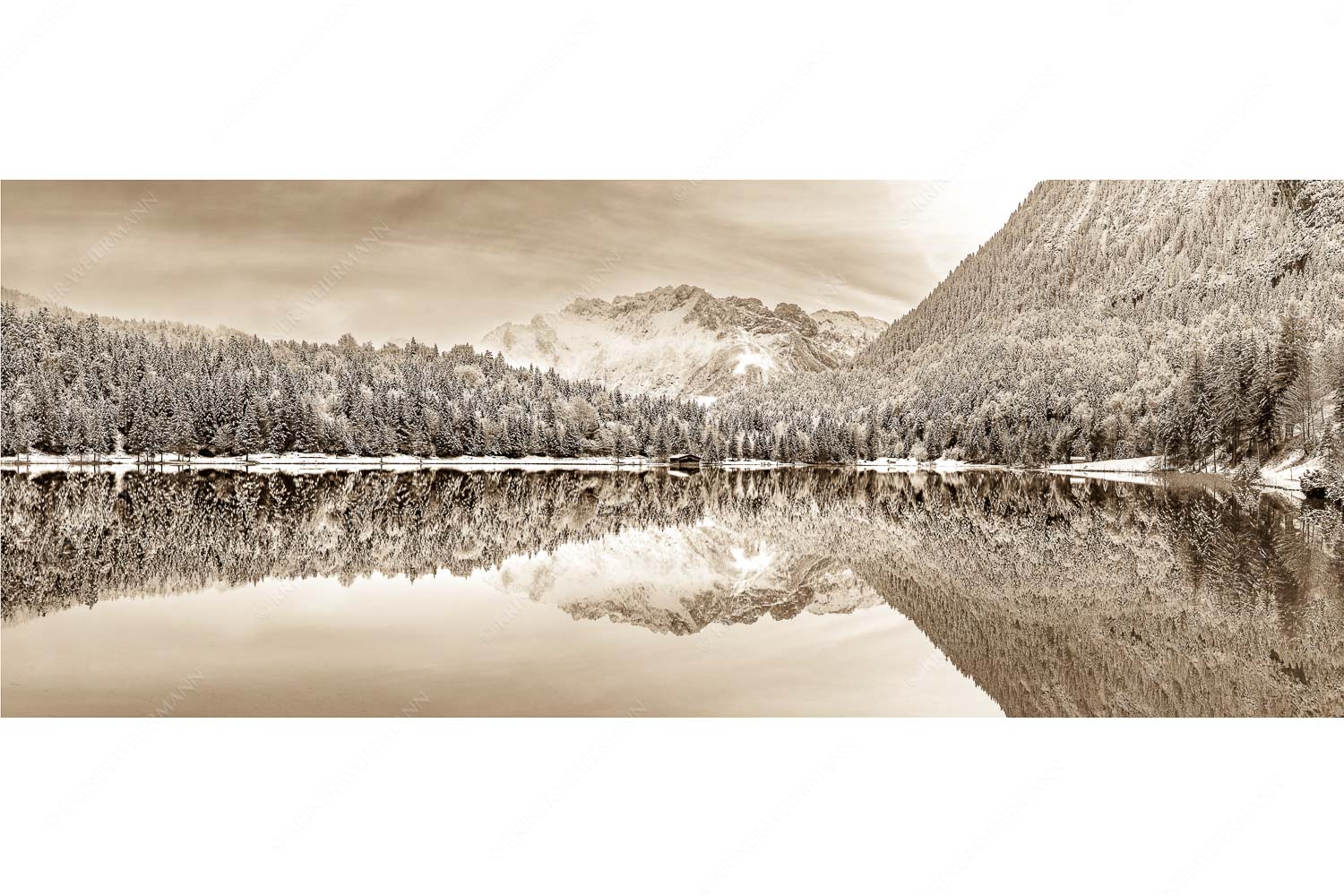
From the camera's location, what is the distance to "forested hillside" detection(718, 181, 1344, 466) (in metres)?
27.5

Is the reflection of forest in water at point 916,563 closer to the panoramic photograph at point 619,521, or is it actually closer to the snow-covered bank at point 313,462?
the panoramic photograph at point 619,521

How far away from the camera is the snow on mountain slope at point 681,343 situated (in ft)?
204

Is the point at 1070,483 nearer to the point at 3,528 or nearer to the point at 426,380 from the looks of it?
the point at 3,528

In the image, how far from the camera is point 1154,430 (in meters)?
41.5

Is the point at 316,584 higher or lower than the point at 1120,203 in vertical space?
lower

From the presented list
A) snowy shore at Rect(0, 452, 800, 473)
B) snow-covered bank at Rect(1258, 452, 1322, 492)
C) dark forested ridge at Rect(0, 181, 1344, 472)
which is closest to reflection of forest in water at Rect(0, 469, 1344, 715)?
snow-covered bank at Rect(1258, 452, 1322, 492)

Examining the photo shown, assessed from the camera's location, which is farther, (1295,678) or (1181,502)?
(1181,502)

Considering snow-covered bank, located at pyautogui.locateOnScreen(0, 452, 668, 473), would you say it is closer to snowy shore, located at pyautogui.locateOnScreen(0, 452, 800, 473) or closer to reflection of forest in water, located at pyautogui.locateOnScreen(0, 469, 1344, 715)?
snowy shore, located at pyautogui.locateOnScreen(0, 452, 800, 473)

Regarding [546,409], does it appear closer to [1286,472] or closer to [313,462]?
[313,462]

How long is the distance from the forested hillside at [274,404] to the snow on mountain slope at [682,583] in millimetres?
25832

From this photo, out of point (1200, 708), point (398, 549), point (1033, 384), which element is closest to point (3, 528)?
A: point (398, 549)

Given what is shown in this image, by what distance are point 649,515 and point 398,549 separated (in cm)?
813

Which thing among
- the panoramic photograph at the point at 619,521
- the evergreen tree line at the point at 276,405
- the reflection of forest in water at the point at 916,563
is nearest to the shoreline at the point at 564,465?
the panoramic photograph at the point at 619,521

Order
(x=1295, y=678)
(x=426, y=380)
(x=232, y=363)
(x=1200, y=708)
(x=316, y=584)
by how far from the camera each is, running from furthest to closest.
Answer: (x=426, y=380), (x=232, y=363), (x=316, y=584), (x=1295, y=678), (x=1200, y=708)
